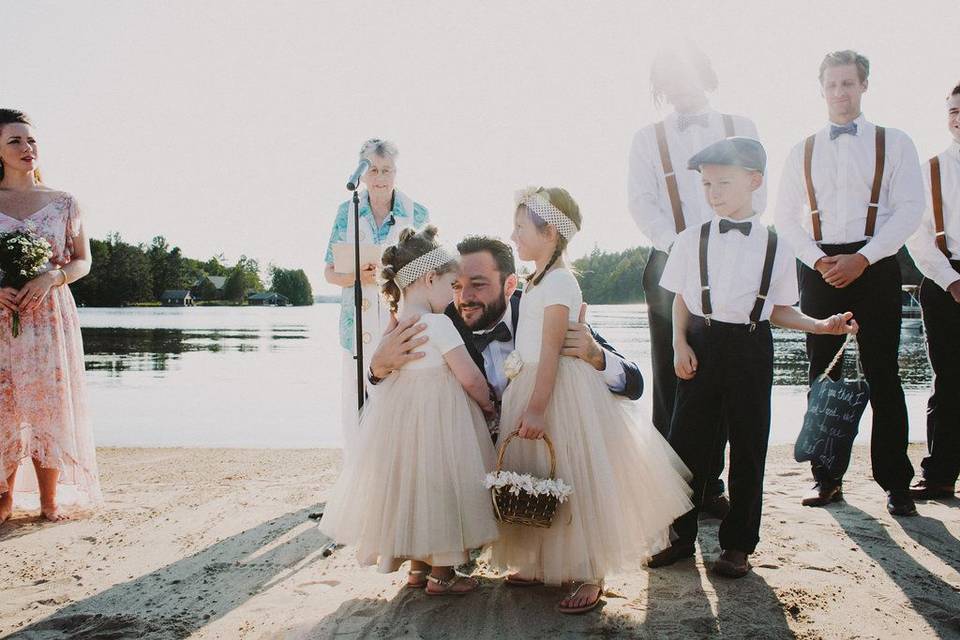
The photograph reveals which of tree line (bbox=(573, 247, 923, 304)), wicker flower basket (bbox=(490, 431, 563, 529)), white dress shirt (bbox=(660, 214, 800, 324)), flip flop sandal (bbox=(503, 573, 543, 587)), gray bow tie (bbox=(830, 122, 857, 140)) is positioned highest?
tree line (bbox=(573, 247, 923, 304))

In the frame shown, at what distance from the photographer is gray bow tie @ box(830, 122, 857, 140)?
4539mm

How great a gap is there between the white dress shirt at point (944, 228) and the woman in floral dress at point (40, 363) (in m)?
5.94

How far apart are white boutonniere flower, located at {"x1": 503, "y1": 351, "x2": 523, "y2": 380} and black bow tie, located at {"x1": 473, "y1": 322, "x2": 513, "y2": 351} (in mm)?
539

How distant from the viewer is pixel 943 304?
16.2ft

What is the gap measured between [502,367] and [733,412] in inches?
47.5

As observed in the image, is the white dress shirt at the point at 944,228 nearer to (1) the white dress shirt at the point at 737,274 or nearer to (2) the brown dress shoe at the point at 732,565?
(1) the white dress shirt at the point at 737,274

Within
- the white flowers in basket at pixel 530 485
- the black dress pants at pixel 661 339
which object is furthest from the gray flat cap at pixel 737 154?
the white flowers in basket at pixel 530 485

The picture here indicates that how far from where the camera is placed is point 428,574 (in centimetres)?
352

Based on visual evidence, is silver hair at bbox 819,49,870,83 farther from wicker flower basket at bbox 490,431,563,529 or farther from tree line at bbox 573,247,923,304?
tree line at bbox 573,247,923,304

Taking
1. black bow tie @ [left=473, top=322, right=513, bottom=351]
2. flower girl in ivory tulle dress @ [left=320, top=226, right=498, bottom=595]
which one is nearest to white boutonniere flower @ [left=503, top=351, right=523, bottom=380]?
flower girl in ivory tulle dress @ [left=320, top=226, right=498, bottom=595]

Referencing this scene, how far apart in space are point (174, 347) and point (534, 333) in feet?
72.7

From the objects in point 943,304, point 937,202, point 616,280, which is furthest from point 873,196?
point 616,280

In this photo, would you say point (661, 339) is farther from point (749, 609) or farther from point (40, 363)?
point (40, 363)

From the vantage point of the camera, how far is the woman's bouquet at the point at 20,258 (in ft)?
15.1
